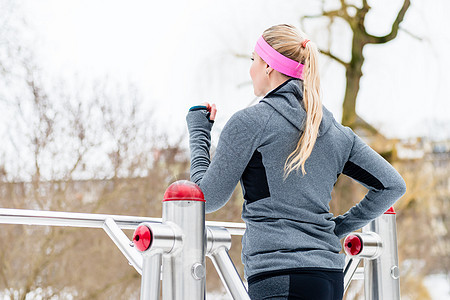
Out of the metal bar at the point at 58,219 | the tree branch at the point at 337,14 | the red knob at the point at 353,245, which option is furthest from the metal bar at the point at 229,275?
the tree branch at the point at 337,14

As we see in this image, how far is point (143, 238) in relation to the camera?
0.84m

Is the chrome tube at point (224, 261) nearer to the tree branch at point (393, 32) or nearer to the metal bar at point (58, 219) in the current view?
the metal bar at point (58, 219)

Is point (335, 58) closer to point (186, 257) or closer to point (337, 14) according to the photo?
point (337, 14)

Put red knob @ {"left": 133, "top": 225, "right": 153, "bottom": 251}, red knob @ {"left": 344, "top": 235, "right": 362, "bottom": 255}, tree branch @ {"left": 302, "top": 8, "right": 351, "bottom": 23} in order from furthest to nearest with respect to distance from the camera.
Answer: tree branch @ {"left": 302, "top": 8, "right": 351, "bottom": 23} → red knob @ {"left": 344, "top": 235, "right": 362, "bottom": 255} → red knob @ {"left": 133, "top": 225, "right": 153, "bottom": 251}

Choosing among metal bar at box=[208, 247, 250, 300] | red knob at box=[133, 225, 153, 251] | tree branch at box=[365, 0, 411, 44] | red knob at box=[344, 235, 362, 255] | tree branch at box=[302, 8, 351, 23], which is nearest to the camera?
red knob at box=[133, 225, 153, 251]

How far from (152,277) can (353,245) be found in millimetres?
518

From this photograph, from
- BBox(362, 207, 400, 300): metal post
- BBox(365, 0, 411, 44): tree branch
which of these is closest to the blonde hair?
BBox(362, 207, 400, 300): metal post

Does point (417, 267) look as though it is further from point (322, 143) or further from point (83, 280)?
point (322, 143)

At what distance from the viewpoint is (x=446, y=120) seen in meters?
7.50

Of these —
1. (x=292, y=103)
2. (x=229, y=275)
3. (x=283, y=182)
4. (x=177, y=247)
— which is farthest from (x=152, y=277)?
(x=292, y=103)

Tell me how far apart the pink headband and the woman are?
16 mm

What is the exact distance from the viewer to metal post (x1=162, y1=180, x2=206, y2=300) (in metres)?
0.85

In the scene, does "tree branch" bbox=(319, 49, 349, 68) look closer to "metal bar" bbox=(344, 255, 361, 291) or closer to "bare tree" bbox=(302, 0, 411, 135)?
"bare tree" bbox=(302, 0, 411, 135)

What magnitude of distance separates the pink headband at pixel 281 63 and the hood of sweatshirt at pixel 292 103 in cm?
2
